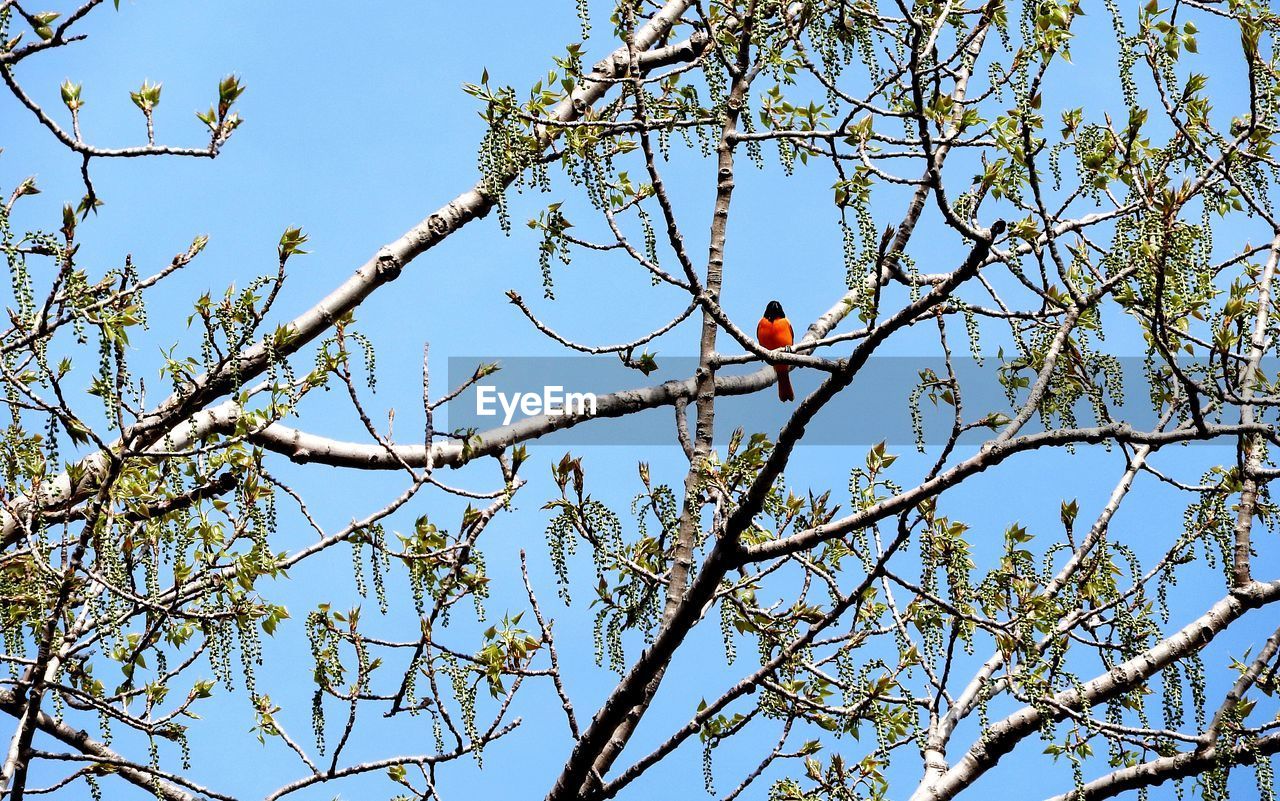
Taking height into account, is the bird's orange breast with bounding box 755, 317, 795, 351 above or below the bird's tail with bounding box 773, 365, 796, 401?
above

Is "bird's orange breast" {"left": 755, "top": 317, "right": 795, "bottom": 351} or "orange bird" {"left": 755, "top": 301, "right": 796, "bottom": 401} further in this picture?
"bird's orange breast" {"left": 755, "top": 317, "right": 795, "bottom": 351}

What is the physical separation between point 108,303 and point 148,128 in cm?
91

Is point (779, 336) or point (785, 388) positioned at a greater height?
point (779, 336)

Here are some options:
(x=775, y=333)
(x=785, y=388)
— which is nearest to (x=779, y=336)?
(x=775, y=333)

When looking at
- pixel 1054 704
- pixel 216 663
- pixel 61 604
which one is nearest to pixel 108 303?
pixel 61 604

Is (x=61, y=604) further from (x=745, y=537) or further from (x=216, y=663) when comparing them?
(x=745, y=537)

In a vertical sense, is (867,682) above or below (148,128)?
below

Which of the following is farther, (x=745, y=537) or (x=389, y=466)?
(x=389, y=466)

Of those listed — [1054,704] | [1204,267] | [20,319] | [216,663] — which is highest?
[20,319]

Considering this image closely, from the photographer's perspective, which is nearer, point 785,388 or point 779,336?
point 785,388

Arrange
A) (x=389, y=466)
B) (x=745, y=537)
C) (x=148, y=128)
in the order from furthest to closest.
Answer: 1. (x=389, y=466)
2. (x=745, y=537)
3. (x=148, y=128)

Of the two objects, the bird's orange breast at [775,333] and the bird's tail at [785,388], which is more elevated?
the bird's orange breast at [775,333]

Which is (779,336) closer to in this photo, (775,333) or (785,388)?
(775,333)

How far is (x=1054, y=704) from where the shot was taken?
20.0 ft
